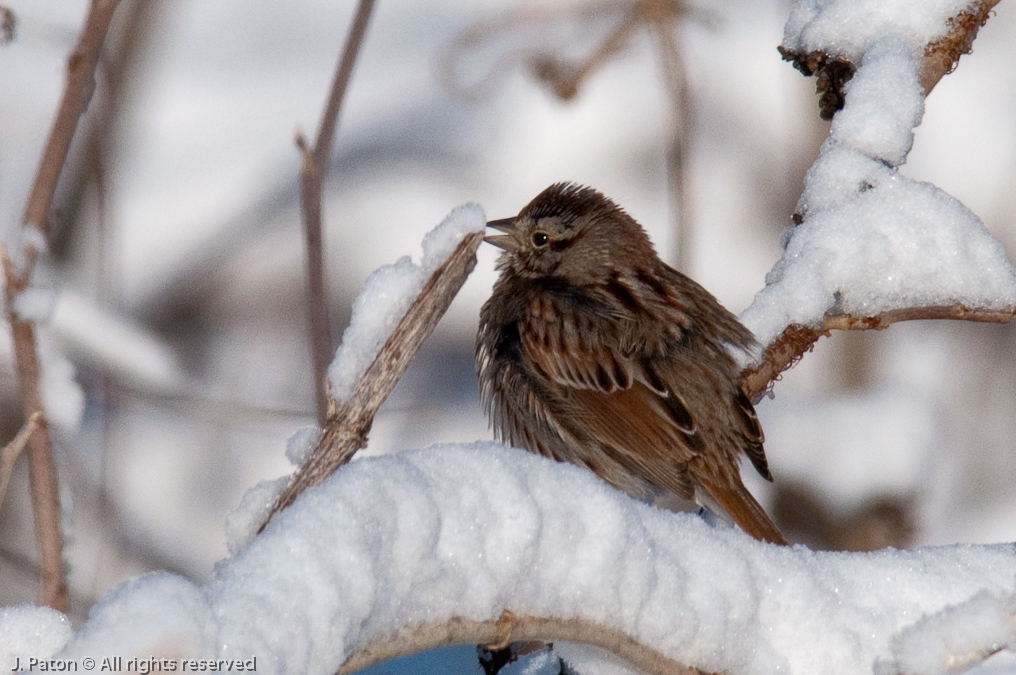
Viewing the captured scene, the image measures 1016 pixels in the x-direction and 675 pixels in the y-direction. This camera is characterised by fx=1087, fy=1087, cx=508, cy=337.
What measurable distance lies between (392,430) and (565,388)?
1488 mm

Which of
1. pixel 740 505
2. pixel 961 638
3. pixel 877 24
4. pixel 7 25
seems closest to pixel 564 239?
pixel 740 505

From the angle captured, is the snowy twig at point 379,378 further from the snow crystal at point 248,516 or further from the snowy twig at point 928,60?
the snowy twig at point 928,60

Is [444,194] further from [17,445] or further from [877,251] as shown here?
[17,445]

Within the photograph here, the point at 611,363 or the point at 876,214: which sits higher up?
the point at 876,214

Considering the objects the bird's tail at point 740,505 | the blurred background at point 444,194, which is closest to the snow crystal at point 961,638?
the bird's tail at point 740,505

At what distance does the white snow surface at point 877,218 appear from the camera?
217cm

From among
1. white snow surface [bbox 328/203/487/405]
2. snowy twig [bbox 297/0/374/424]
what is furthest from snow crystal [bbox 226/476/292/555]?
snowy twig [bbox 297/0/374/424]

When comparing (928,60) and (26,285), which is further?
(928,60)

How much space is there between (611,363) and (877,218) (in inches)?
33.8

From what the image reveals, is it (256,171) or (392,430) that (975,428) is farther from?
(256,171)

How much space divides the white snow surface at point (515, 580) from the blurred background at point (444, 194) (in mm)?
2632

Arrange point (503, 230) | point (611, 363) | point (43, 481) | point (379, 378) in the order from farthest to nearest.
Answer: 1. point (503, 230)
2. point (611, 363)
3. point (43, 481)
4. point (379, 378)

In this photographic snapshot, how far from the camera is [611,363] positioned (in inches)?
113

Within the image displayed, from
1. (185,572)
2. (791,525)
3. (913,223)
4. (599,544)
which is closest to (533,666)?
(599,544)
